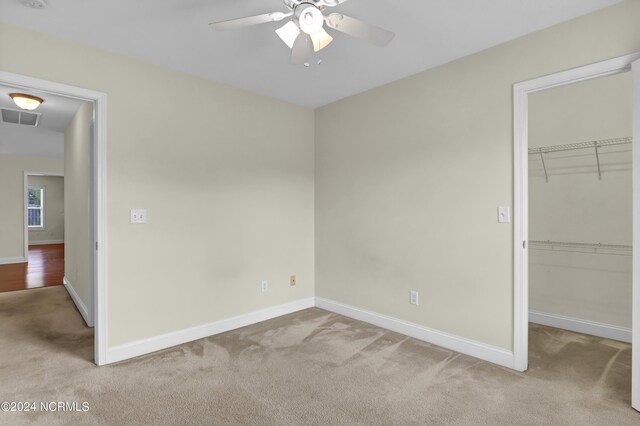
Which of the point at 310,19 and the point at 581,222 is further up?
the point at 310,19

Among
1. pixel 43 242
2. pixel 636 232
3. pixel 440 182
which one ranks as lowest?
pixel 43 242

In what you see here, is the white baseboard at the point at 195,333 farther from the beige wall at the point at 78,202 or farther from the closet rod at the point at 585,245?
the closet rod at the point at 585,245

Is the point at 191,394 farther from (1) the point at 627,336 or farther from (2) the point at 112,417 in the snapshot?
(1) the point at 627,336

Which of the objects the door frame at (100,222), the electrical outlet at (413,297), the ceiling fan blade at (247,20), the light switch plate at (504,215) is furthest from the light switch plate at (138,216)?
the light switch plate at (504,215)

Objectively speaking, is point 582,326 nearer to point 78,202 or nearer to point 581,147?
point 581,147

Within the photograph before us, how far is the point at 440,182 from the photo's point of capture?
300 cm

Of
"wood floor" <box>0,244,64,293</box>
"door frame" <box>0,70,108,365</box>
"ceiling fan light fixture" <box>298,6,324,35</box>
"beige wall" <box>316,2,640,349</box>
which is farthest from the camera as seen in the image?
Result: "wood floor" <box>0,244,64,293</box>

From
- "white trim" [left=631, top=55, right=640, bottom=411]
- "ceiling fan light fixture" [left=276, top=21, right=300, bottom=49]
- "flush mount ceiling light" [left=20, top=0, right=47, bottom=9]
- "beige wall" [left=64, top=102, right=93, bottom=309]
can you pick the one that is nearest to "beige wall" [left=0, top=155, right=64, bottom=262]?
"beige wall" [left=64, top=102, right=93, bottom=309]

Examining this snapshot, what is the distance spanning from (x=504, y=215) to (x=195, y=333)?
2.79 m

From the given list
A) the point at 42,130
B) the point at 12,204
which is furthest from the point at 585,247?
the point at 12,204

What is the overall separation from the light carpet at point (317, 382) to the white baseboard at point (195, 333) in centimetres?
8

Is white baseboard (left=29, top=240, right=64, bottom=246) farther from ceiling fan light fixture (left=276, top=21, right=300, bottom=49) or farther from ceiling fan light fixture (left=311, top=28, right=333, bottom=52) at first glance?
ceiling fan light fixture (left=311, top=28, right=333, bottom=52)

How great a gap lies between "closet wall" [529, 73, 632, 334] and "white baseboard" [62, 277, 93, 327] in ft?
14.8

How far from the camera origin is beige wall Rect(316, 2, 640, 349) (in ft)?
8.17
